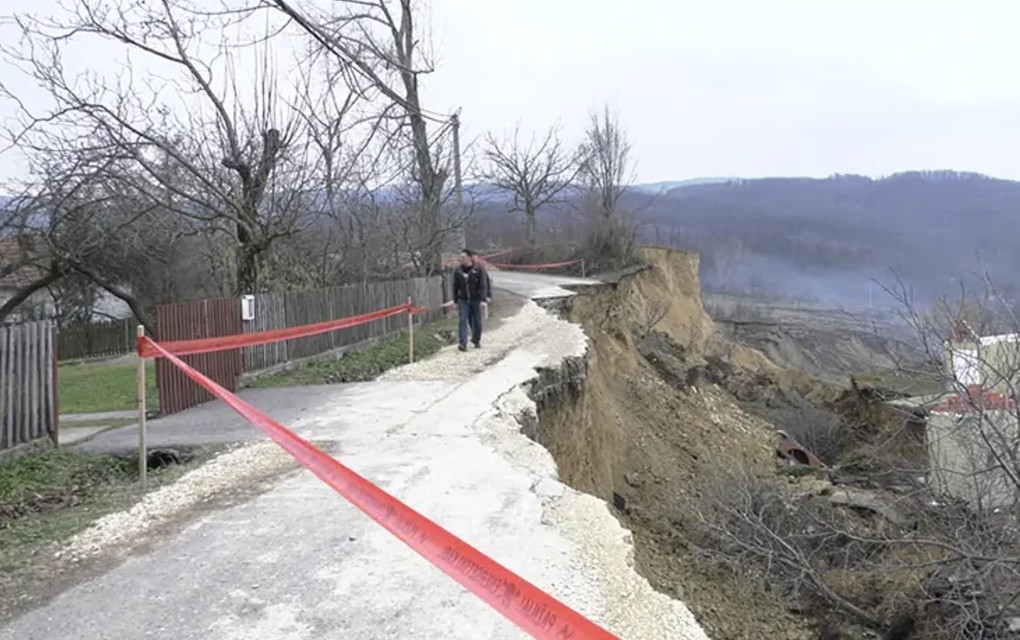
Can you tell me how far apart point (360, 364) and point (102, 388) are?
9.72m

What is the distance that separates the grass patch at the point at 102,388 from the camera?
53.3 ft

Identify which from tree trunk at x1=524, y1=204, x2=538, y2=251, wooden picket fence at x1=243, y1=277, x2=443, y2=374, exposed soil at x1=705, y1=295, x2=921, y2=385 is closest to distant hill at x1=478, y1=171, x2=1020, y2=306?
exposed soil at x1=705, y1=295, x2=921, y2=385

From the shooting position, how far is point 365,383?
11922 millimetres

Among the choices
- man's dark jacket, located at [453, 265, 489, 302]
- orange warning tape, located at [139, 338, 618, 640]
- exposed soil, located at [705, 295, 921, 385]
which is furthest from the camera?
exposed soil, located at [705, 295, 921, 385]

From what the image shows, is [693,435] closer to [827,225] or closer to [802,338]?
[802,338]

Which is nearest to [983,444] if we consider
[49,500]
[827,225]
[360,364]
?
[360,364]

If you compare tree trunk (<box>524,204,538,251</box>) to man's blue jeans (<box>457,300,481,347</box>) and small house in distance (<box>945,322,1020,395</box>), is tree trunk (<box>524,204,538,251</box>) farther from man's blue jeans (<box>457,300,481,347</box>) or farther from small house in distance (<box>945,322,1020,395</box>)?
small house in distance (<box>945,322,1020,395</box>)

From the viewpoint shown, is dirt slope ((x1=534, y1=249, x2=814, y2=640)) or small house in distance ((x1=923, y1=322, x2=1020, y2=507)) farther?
small house in distance ((x1=923, y1=322, x2=1020, y2=507))

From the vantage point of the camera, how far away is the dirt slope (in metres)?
8.55

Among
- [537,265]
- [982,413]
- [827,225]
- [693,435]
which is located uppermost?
[827,225]

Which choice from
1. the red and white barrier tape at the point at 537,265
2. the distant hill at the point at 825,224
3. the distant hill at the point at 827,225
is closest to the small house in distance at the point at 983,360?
the red and white barrier tape at the point at 537,265

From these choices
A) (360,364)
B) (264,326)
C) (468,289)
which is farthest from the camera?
(468,289)

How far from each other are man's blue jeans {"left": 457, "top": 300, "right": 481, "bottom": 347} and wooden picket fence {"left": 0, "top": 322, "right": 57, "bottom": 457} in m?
7.15

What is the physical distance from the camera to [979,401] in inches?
359
